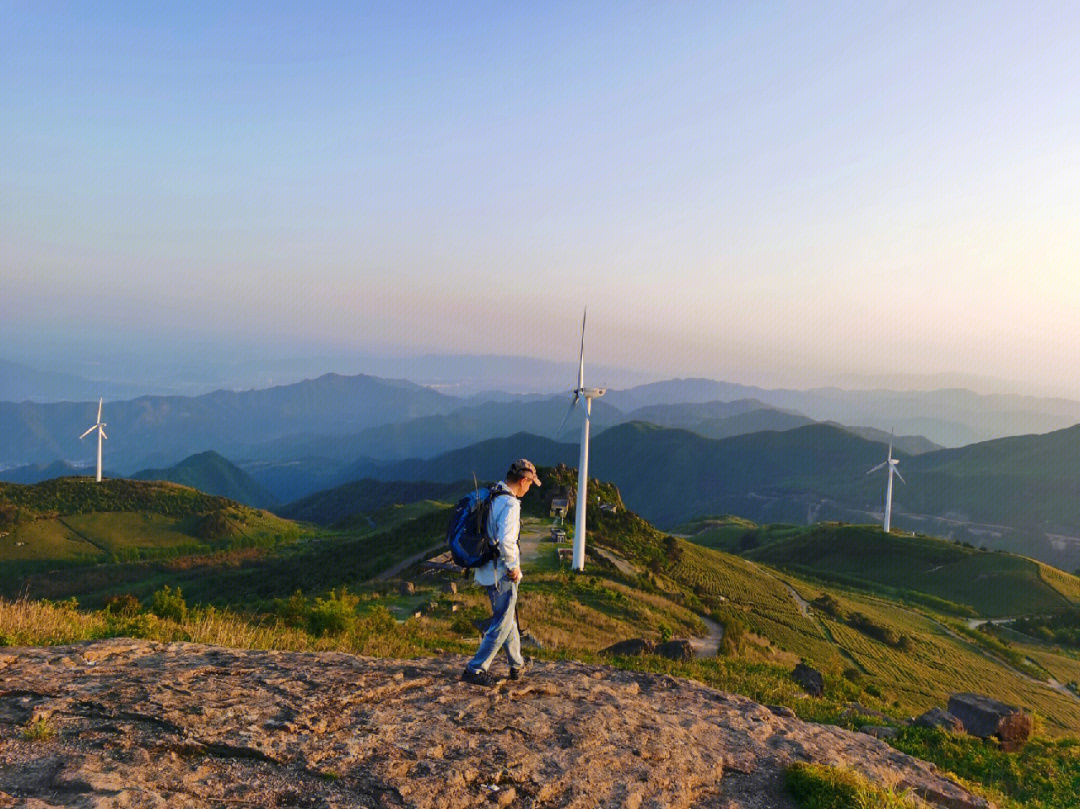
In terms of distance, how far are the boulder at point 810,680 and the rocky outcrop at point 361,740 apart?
8117 mm

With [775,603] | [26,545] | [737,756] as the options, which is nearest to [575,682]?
[737,756]

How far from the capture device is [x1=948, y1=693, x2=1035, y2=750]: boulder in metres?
14.9

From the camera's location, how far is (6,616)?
35.7 ft

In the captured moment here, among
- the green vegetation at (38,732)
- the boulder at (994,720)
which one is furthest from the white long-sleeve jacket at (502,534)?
the boulder at (994,720)

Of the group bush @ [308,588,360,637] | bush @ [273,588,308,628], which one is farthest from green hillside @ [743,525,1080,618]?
bush @ [308,588,360,637]

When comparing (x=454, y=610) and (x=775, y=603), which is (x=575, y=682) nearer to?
(x=454, y=610)

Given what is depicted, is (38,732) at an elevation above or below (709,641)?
above

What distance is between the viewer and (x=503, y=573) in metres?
9.26

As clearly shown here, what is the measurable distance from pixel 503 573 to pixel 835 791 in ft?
16.5

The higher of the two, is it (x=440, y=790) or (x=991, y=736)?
(x=440, y=790)

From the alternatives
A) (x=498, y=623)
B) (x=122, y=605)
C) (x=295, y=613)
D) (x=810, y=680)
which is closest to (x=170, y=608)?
(x=295, y=613)

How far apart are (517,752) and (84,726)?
15.6ft

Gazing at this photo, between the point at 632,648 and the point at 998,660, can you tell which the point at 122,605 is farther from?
the point at 998,660

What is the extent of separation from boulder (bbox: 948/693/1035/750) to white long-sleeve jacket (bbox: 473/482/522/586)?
13.2 m
